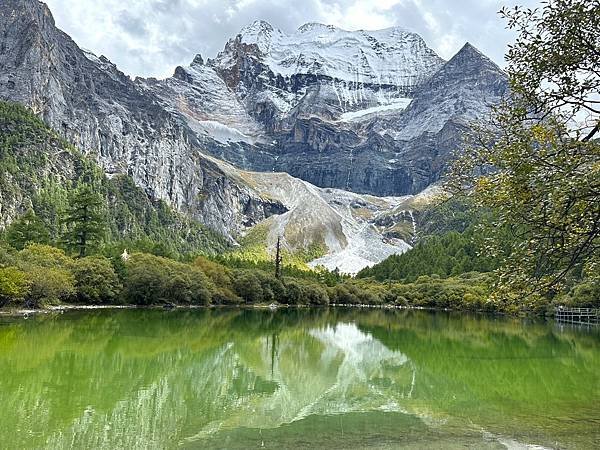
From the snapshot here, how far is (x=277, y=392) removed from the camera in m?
21.0

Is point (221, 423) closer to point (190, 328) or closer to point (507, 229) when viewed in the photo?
point (507, 229)

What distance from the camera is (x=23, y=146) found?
490ft

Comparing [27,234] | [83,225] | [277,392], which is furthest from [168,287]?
[277,392]

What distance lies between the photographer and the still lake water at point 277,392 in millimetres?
13898

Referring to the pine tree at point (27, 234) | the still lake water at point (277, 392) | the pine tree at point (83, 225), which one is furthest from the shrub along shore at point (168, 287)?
the pine tree at point (27, 234)

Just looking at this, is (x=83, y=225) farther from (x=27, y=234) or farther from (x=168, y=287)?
(x=168, y=287)

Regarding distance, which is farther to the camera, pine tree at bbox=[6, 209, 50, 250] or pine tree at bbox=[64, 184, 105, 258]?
pine tree at bbox=[64, 184, 105, 258]

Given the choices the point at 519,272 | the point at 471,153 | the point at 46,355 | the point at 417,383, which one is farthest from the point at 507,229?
the point at 46,355

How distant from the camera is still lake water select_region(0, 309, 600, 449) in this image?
13.9m

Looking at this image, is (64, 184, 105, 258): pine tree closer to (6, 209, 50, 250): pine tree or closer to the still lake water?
(6, 209, 50, 250): pine tree

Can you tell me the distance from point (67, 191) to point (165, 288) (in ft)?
304

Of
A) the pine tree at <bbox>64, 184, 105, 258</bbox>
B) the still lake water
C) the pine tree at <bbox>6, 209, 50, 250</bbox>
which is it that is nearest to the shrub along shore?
the pine tree at <bbox>64, 184, 105, 258</bbox>

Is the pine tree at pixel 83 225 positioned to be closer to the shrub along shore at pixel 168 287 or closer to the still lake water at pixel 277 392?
the shrub along shore at pixel 168 287

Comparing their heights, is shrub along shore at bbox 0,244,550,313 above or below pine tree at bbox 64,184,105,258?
below
